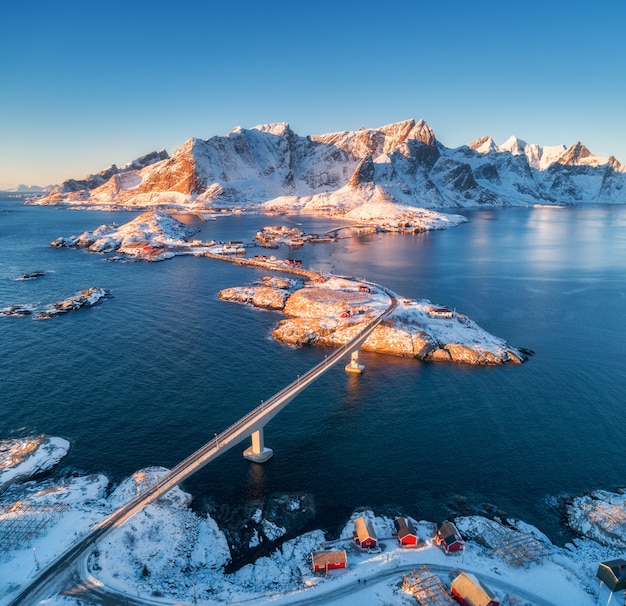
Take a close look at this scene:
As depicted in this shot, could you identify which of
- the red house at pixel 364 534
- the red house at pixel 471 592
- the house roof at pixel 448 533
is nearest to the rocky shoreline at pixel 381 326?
the house roof at pixel 448 533

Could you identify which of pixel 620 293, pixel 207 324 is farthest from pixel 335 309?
pixel 620 293

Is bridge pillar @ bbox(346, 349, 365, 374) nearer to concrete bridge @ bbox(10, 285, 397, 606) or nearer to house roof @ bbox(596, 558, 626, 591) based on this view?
concrete bridge @ bbox(10, 285, 397, 606)

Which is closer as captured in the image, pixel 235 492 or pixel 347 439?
pixel 235 492

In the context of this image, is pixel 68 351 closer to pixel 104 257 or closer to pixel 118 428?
pixel 118 428

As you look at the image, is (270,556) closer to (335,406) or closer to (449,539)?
(449,539)

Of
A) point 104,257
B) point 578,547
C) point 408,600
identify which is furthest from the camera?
point 104,257

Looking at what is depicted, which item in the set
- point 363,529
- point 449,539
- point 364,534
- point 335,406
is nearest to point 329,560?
point 364,534

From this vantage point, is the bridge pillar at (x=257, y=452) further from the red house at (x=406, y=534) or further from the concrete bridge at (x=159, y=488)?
the red house at (x=406, y=534)
